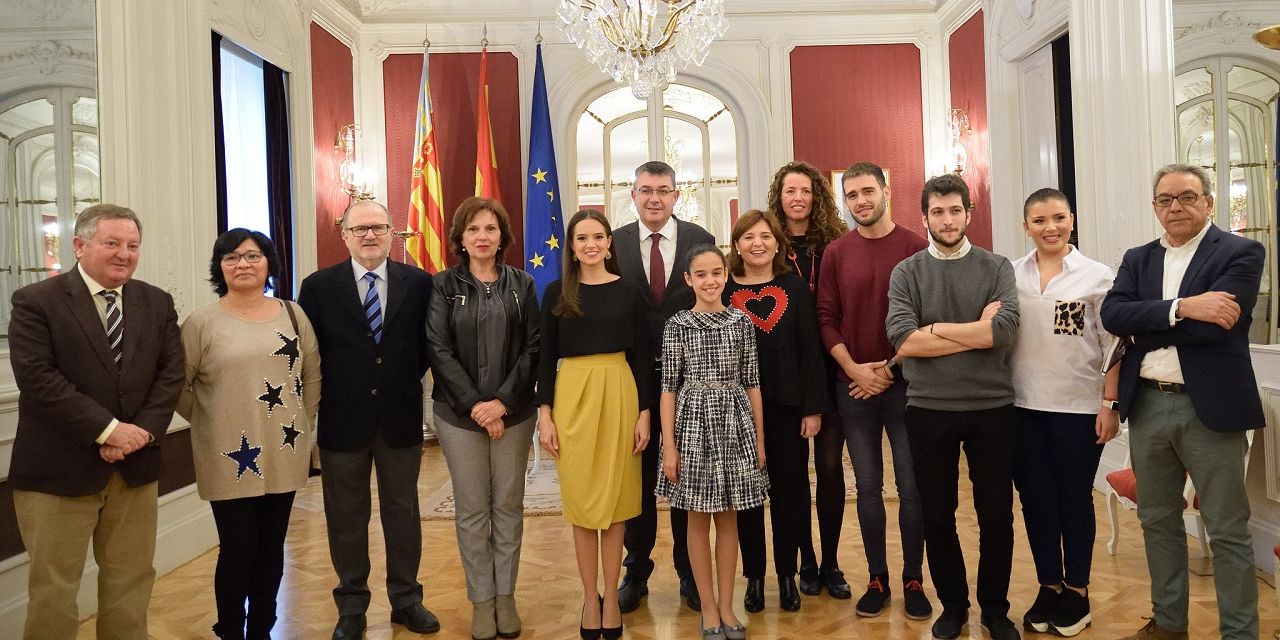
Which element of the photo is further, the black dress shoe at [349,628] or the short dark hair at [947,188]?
the black dress shoe at [349,628]

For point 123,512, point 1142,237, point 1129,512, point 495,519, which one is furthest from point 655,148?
point 123,512

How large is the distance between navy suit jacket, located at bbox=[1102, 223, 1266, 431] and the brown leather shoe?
Result: 0.71 meters

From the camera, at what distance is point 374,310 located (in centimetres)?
286

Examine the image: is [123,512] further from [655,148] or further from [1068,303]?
[655,148]

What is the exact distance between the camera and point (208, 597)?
138 inches

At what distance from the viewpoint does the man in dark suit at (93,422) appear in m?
2.30

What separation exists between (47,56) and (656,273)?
108 inches

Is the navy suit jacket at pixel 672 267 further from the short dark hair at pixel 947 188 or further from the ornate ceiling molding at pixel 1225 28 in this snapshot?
the ornate ceiling molding at pixel 1225 28

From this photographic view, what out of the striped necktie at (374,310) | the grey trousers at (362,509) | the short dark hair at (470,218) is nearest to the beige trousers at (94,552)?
the grey trousers at (362,509)

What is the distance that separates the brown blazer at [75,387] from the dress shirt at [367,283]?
632mm

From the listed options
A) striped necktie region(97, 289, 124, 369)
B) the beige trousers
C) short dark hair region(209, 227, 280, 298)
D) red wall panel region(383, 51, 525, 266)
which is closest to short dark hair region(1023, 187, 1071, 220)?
short dark hair region(209, 227, 280, 298)

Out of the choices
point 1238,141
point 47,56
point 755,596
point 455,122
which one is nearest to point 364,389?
point 755,596

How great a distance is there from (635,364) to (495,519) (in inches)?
29.0

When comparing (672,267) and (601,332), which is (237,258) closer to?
(601,332)
